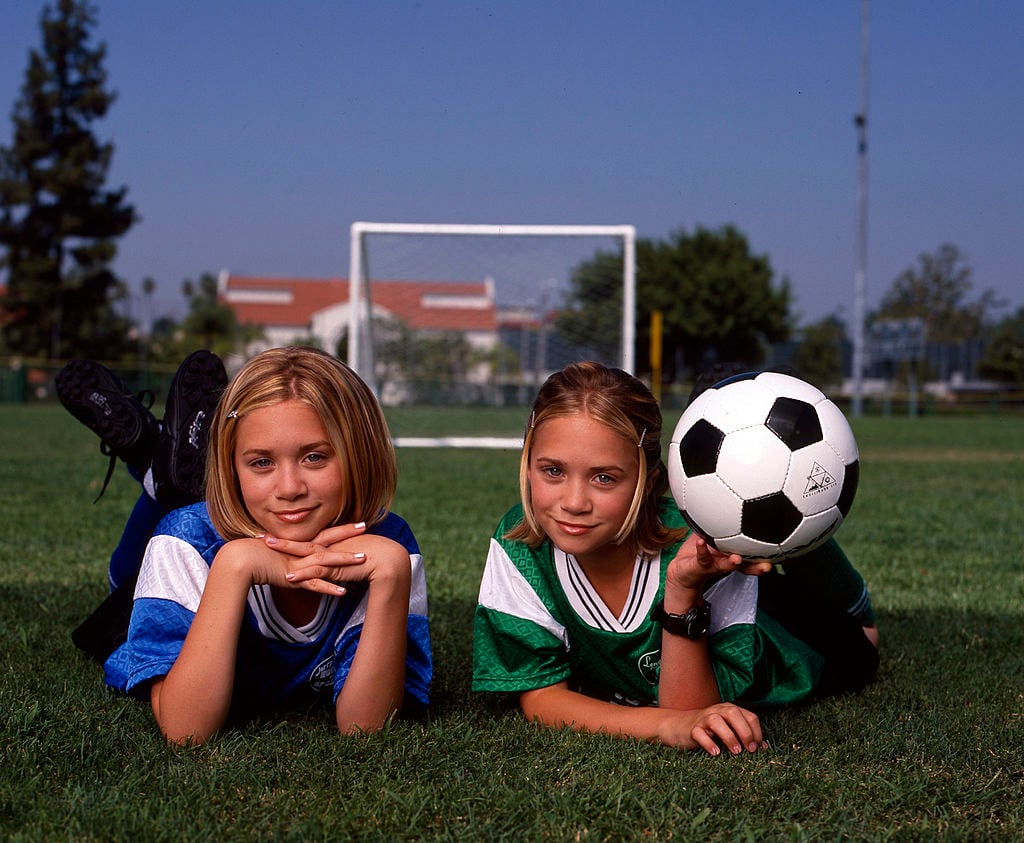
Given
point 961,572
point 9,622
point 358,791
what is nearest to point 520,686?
point 358,791

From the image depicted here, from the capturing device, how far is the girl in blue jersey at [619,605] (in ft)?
7.57

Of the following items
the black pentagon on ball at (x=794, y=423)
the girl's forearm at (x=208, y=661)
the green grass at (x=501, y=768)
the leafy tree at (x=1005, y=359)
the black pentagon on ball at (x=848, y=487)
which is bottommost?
the green grass at (x=501, y=768)

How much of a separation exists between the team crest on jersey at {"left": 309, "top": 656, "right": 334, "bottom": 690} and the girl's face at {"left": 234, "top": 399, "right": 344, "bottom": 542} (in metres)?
0.34

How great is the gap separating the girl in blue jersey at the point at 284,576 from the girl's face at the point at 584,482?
35cm

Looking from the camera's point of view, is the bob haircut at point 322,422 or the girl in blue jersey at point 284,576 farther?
the bob haircut at point 322,422

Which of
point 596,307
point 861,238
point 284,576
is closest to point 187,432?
point 284,576

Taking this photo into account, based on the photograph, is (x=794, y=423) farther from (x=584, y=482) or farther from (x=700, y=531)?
(x=584, y=482)

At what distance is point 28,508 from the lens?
21.7 feet

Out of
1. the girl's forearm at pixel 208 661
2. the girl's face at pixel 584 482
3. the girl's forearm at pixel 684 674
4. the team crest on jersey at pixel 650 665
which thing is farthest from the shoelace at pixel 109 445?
the girl's forearm at pixel 684 674

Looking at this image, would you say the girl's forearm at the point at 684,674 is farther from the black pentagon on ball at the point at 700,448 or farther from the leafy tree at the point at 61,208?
the leafy tree at the point at 61,208

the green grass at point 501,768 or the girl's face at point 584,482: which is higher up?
the girl's face at point 584,482

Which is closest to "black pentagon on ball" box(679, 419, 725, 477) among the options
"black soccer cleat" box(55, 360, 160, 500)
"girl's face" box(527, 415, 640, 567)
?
"girl's face" box(527, 415, 640, 567)

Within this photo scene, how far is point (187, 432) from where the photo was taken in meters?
3.17

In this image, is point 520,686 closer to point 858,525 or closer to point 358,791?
point 358,791
